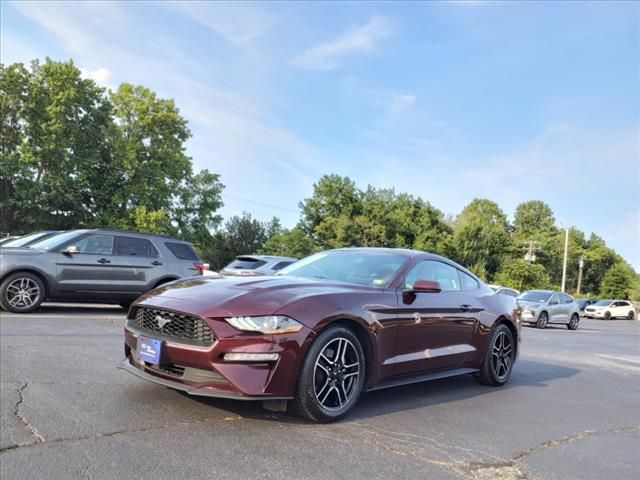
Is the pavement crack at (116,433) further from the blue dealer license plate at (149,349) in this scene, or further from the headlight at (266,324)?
the headlight at (266,324)

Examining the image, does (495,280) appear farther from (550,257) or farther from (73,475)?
(73,475)

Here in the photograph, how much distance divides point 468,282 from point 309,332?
288 centimetres

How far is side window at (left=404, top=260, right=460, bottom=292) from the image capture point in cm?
515

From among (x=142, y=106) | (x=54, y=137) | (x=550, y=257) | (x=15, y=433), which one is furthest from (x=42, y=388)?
(x=550, y=257)

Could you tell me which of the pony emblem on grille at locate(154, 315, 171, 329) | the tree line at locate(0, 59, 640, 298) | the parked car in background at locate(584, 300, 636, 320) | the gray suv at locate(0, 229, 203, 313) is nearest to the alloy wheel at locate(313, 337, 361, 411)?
the pony emblem on grille at locate(154, 315, 171, 329)

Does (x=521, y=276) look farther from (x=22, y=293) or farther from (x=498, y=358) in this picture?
(x=22, y=293)

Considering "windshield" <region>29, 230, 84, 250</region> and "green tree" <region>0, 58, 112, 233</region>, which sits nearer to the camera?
"windshield" <region>29, 230, 84, 250</region>

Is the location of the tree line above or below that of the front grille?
above

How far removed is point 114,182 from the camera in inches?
1588

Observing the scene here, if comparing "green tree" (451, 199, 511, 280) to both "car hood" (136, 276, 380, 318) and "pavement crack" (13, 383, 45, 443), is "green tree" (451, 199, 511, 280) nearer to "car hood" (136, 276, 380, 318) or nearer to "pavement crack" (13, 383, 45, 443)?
"car hood" (136, 276, 380, 318)

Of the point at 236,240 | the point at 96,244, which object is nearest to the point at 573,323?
the point at 96,244

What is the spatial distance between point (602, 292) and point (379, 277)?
8971cm

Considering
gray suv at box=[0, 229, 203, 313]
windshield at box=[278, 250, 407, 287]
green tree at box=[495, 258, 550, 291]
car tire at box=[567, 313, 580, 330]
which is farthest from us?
green tree at box=[495, 258, 550, 291]

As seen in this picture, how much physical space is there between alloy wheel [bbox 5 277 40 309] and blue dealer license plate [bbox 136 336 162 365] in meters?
6.43
